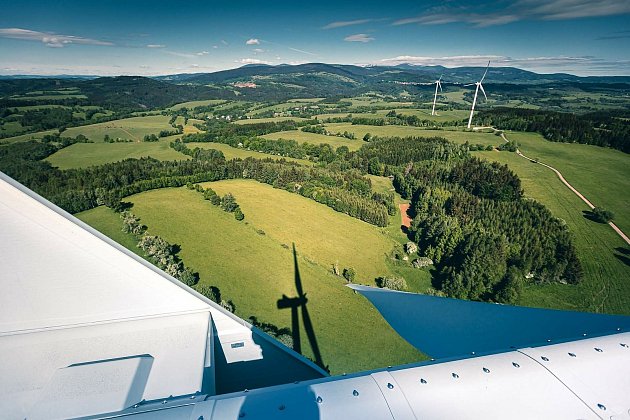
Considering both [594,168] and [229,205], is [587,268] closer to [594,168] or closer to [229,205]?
[594,168]

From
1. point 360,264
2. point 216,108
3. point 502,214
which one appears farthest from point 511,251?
point 216,108

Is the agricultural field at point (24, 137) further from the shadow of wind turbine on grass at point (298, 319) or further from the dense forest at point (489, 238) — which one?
the dense forest at point (489, 238)

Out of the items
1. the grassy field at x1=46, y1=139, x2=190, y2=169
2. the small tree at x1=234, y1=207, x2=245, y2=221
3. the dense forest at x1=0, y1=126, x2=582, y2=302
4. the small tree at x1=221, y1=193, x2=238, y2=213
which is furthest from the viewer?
the grassy field at x1=46, y1=139, x2=190, y2=169

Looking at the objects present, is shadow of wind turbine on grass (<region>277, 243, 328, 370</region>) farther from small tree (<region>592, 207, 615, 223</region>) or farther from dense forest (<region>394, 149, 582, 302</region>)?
small tree (<region>592, 207, 615, 223</region>)

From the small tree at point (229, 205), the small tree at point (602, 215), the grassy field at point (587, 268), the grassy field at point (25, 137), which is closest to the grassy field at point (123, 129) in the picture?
the grassy field at point (25, 137)

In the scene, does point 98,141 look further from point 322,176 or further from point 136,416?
point 136,416

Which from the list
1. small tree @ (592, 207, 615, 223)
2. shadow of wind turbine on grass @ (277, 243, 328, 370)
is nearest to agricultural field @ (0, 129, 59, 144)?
shadow of wind turbine on grass @ (277, 243, 328, 370)
